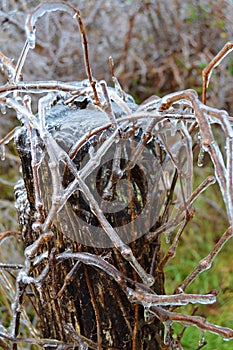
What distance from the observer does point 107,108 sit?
3.68 feet

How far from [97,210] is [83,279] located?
13.0 inches

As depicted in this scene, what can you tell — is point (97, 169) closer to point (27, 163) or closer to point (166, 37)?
point (27, 163)

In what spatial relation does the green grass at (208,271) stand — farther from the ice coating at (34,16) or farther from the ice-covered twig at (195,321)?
the ice coating at (34,16)

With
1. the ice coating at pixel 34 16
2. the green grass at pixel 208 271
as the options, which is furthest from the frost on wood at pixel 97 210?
the green grass at pixel 208 271

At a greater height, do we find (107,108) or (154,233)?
(107,108)

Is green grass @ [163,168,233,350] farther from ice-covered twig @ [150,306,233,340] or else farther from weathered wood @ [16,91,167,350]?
ice-covered twig @ [150,306,233,340]

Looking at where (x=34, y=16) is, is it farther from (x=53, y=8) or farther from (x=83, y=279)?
(x=83, y=279)

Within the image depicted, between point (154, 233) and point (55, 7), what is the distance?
1.99 feet

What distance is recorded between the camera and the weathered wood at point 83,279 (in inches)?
48.9

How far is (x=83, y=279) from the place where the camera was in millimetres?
1312

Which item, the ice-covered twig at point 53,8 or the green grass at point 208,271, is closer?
the ice-covered twig at point 53,8

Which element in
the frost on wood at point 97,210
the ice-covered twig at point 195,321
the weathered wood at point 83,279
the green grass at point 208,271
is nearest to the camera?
the ice-covered twig at point 195,321

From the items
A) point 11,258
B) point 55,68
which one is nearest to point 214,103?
point 55,68

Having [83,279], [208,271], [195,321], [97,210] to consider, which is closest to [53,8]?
[97,210]
